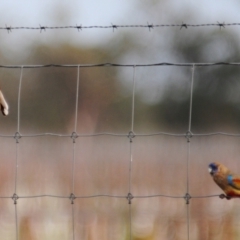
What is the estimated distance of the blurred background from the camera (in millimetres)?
5711

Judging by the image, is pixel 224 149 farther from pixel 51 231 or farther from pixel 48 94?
pixel 48 94

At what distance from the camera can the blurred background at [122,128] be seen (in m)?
5.71

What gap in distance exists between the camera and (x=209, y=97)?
12055 mm

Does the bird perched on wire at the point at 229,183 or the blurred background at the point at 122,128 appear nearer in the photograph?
the bird perched on wire at the point at 229,183

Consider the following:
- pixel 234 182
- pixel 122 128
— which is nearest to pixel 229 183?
pixel 234 182

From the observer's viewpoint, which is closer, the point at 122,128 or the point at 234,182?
the point at 234,182

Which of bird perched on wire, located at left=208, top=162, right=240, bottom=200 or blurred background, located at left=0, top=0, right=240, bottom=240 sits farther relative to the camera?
blurred background, located at left=0, top=0, right=240, bottom=240

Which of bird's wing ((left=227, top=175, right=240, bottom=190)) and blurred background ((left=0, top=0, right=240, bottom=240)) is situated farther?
blurred background ((left=0, top=0, right=240, bottom=240))

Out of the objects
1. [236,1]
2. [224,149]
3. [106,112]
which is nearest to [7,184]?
[224,149]

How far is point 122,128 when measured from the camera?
28.6ft

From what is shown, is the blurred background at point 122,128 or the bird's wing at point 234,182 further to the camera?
the blurred background at point 122,128

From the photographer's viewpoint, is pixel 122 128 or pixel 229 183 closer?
pixel 229 183

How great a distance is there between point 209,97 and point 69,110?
265 cm

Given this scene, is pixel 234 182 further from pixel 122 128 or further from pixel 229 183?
pixel 122 128
